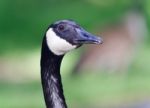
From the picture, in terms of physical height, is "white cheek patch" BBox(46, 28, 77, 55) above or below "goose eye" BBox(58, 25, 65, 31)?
below

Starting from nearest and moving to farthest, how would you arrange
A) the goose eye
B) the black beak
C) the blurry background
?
the black beak, the goose eye, the blurry background

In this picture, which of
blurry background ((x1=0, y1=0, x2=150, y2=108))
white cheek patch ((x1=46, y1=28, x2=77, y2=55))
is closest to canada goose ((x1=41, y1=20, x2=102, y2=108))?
white cheek patch ((x1=46, y1=28, x2=77, y2=55))

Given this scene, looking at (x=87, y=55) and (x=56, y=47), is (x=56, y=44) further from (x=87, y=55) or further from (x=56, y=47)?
(x=87, y=55)

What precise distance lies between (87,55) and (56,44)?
11.9m

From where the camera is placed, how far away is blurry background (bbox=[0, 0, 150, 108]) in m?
18.0

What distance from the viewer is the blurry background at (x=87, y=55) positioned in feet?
59.1

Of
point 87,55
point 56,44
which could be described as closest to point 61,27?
point 56,44

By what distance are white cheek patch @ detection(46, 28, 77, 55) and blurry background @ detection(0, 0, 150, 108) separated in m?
7.61

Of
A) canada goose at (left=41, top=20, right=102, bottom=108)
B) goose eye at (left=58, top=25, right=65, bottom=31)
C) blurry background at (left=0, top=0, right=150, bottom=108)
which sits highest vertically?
goose eye at (left=58, top=25, right=65, bottom=31)

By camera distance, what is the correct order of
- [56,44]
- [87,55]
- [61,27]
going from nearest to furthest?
1. [56,44]
2. [61,27]
3. [87,55]

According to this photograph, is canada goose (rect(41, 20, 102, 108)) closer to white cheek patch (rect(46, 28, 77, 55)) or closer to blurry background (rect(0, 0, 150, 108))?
white cheek patch (rect(46, 28, 77, 55))

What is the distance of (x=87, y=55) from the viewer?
21062 mm

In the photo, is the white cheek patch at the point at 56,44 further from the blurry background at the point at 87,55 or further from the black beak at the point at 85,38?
the blurry background at the point at 87,55

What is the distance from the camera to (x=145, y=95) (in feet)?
58.7
